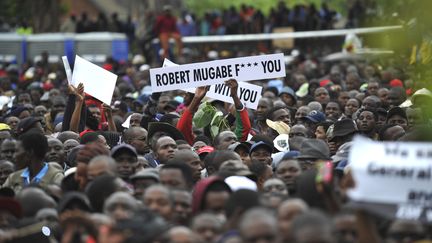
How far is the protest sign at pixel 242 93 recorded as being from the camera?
16203 mm

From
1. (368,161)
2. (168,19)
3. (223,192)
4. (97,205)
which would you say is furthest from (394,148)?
(168,19)

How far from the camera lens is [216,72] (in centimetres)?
1526

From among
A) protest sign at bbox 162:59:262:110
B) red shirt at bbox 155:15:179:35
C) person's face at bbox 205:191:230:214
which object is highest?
red shirt at bbox 155:15:179:35

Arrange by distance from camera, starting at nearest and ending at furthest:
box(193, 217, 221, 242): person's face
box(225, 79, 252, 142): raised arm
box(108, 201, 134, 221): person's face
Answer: box(193, 217, 221, 242): person's face, box(108, 201, 134, 221): person's face, box(225, 79, 252, 142): raised arm

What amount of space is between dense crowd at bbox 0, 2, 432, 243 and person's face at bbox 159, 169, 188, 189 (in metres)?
0.01

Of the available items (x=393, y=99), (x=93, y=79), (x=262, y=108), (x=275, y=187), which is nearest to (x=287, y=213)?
(x=275, y=187)

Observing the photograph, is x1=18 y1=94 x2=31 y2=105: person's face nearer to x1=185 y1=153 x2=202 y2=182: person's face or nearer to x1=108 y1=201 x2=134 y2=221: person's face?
x1=185 y1=153 x2=202 y2=182: person's face

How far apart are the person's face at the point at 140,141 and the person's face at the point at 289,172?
3.31m

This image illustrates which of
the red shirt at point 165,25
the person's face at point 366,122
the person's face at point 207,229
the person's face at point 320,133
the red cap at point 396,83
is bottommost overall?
the person's face at point 207,229

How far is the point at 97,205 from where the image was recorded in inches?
414

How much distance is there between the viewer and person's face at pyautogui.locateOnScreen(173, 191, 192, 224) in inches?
387

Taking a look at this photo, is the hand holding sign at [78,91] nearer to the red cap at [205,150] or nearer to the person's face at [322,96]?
the red cap at [205,150]

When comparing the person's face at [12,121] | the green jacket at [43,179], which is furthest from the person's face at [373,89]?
the green jacket at [43,179]

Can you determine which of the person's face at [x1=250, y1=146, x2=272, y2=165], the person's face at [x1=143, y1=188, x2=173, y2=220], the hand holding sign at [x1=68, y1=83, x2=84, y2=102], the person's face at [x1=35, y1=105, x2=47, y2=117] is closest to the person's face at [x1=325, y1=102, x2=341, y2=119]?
the hand holding sign at [x1=68, y1=83, x2=84, y2=102]
